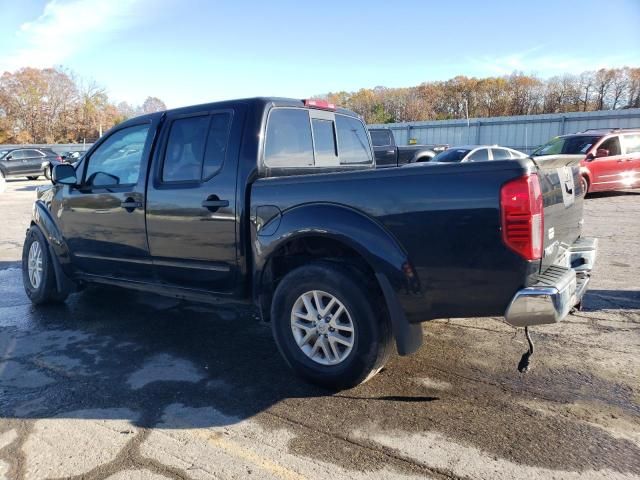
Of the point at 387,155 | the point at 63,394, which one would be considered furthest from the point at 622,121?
the point at 63,394

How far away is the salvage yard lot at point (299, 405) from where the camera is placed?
268cm

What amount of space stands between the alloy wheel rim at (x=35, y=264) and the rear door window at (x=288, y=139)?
3.20 metres

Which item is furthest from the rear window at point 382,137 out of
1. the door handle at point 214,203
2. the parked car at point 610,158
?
the door handle at point 214,203

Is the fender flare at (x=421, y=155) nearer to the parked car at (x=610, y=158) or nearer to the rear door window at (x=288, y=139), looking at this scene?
the parked car at (x=610, y=158)

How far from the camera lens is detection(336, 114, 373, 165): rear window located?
4.97 metres

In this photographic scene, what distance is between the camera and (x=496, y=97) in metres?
70.2

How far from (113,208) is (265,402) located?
2381 mm

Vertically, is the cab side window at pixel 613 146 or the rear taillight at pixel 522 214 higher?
the rear taillight at pixel 522 214

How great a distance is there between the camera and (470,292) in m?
2.94

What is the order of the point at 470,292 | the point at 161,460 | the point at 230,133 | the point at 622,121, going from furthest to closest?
the point at 622,121
the point at 230,133
the point at 470,292
the point at 161,460

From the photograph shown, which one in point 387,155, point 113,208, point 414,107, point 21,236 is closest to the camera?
point 113,208

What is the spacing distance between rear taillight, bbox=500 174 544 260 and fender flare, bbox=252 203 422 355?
606 millimetres

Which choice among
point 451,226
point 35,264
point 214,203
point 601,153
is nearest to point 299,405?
point 451,226

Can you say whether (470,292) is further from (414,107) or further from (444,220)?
(414,107)
